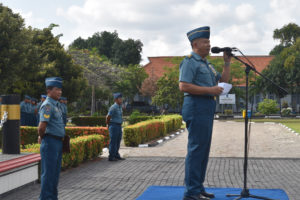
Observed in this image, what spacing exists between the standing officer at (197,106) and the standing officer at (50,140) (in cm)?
170

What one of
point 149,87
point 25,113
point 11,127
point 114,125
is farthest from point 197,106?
point 149,87

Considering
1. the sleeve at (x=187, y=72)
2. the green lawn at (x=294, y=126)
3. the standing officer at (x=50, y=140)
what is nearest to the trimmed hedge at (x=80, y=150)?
the standing officer at (x=50, y=140)

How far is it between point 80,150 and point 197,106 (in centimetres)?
575

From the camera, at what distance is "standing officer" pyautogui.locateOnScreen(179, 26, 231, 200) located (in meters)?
5.12

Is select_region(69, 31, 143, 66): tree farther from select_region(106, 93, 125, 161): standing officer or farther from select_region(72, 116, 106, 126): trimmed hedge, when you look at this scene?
select_region(106, 93, 125, 161): standing officer

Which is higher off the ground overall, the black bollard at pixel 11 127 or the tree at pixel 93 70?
the tree at pixel 93 70

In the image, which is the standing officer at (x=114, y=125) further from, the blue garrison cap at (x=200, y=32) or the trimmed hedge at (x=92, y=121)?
the trimmed hedge at (x=92, y=121)

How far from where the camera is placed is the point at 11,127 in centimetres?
830

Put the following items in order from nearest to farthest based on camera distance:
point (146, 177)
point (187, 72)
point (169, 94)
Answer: point (187, 72) → point (146, 177) → point (169, 94)

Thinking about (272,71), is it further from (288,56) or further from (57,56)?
(57,56)

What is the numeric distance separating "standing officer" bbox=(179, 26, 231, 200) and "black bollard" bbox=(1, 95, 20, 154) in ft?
14.2

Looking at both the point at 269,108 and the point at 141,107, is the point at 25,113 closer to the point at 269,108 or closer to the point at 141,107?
the point at 269,108

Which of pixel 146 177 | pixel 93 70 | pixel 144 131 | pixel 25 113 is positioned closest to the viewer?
pixel 146 177

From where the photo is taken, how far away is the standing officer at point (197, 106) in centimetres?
512
